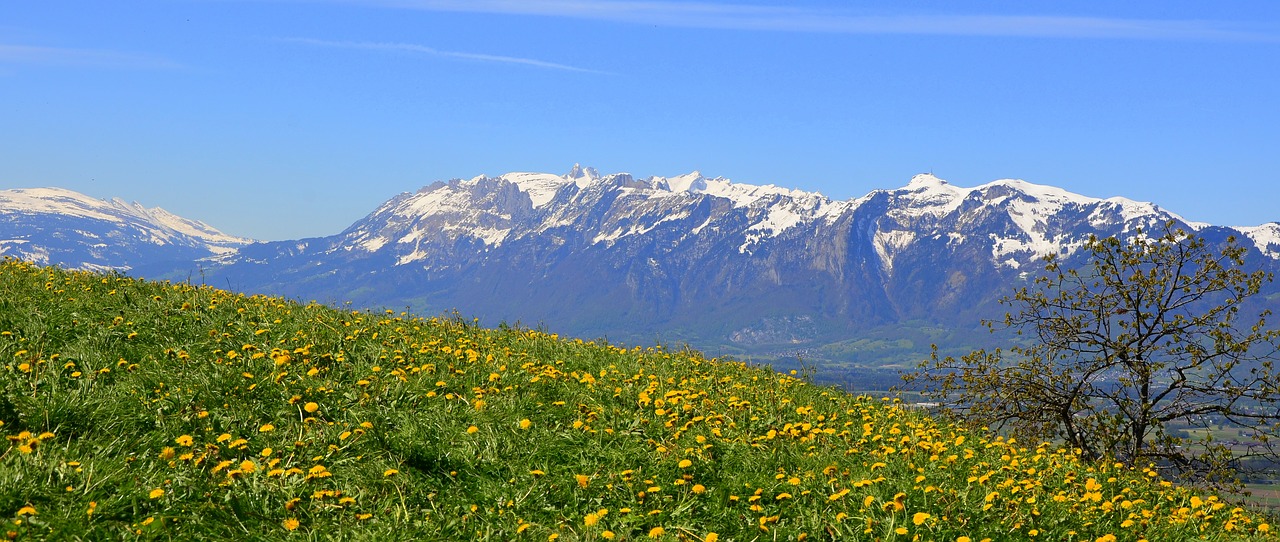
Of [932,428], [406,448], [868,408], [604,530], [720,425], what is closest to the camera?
[604,530]

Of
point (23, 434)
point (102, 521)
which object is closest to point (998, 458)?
point (102, 521)

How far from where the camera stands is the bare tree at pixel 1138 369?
18609mm

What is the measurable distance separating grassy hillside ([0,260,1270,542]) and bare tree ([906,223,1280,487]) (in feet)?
21.5

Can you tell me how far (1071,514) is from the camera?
9.20 meters

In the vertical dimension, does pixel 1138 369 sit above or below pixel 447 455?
above

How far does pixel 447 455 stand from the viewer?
950cm

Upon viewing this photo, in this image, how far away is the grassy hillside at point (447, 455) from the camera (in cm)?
800

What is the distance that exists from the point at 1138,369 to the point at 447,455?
15330 millimetres

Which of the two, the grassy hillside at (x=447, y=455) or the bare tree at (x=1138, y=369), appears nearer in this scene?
the grassy hillside at (x=447, y=455)

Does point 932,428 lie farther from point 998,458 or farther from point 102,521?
point 102,521

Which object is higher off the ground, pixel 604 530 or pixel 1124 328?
pixel 1124 328

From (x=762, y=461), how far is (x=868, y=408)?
5239 mm

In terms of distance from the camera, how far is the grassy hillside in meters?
8.00

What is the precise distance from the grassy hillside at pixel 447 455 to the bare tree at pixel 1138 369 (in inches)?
258
